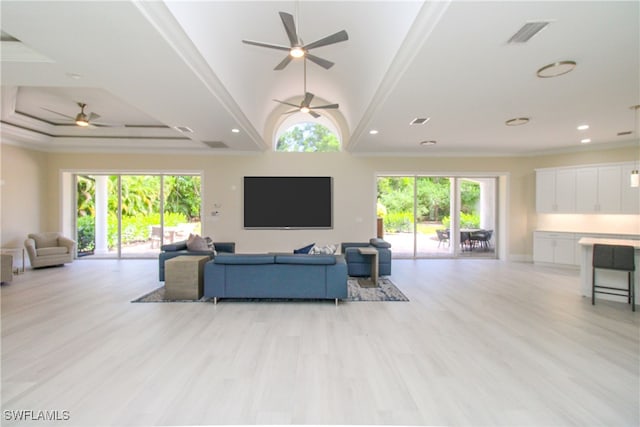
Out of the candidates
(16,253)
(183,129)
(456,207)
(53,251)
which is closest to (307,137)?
(183,129)

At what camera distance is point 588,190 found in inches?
269

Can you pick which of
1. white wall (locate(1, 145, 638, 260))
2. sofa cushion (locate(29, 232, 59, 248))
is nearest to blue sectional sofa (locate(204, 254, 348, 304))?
white wall (locate(1, 145, 638, 260))

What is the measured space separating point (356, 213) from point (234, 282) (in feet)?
15.0

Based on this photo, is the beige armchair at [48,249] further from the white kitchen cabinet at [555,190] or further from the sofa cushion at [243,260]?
the white kitchen cabinet at [555,190]

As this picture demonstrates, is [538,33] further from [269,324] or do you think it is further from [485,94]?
[269,324]

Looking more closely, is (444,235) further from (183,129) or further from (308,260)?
(183,129)

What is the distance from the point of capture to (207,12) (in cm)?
310

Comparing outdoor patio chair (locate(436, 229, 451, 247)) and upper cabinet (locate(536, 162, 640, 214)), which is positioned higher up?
upper cabinet (locate(536, 162, 640, 214))

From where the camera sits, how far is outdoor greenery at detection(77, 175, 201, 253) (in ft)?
26.5

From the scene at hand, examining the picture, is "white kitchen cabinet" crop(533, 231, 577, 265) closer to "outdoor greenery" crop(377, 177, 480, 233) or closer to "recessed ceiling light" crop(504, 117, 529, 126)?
"outdoor greenery" crop(377, 177, 480, 233)

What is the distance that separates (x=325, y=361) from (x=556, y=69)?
12.9 feet

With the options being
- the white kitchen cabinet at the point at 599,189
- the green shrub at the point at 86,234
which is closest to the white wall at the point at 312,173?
the green shrub at the point at 86,234

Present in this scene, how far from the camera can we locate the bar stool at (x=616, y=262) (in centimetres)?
396

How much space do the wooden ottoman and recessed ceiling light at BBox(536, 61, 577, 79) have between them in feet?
16.8
